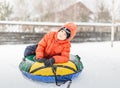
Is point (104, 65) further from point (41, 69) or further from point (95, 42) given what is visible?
point (95, 42)

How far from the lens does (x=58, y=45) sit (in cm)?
433

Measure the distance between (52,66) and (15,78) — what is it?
2.06 feet

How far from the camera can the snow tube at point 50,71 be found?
3959 mm

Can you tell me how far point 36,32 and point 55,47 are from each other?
4.35 meters

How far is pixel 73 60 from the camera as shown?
4461mm

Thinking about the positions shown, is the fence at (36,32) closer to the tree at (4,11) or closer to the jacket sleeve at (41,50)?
the jacket sleeve at (41,50)

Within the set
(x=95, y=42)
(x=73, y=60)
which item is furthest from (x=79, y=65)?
(x=95, y=42)

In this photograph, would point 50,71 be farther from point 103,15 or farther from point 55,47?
point 103,15

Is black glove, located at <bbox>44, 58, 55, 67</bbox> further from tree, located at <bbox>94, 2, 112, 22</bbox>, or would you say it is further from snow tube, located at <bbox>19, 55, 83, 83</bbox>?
tree, located at <bbox>94, 2, 112, 22</bbox>

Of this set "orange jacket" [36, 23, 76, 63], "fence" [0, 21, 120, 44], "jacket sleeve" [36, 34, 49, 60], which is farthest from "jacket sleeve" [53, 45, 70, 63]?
"fence" [0, 21, 120, 44]

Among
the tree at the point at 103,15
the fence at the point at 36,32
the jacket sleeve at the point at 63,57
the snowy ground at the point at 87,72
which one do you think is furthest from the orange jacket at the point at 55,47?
the tree at the point at 103,15

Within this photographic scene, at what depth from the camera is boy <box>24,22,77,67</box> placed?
4238mm

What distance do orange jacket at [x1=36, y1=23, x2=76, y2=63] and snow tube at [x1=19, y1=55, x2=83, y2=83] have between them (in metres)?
0.15

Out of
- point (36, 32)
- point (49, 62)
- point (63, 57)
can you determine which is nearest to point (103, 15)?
point (36, 32)
